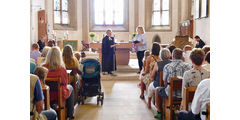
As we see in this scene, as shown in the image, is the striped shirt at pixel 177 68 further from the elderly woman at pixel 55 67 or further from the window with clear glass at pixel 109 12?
the window with clear glass at pixel 109 12

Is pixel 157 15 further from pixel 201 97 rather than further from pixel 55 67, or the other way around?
pixel 201 97

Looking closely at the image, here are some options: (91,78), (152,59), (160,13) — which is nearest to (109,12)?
(160,13)

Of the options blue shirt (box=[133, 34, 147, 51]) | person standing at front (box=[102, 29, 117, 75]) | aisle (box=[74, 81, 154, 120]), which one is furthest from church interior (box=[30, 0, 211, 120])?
blue shirt (box=[133, 34, 147, 51])

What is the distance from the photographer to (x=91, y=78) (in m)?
5.71

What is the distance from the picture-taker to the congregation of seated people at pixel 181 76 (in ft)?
8.82

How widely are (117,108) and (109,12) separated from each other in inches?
444

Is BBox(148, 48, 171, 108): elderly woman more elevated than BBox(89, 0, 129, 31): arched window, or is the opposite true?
BBox(89, 0, 129, 31): arched window

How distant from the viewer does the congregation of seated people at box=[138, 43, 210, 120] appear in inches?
106

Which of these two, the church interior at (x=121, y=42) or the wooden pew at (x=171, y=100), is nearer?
the wooden pew at (x=171, y=100)

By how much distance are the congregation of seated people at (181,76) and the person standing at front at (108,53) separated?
2.82 metres

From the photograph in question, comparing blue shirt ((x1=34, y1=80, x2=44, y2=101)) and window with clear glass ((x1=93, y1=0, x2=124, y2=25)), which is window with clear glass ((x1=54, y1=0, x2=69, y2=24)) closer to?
window with clear glass ((x1=93, y1=0, x2=124, y2=25))

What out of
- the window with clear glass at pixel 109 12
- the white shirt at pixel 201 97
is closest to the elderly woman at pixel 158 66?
the white shirt at pixel 201 97

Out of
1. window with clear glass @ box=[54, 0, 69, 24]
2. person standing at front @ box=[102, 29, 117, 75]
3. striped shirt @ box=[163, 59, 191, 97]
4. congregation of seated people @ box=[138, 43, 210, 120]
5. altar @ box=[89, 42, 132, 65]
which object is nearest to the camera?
congregation of seated people @ box=[138, 43, 210, 120]
